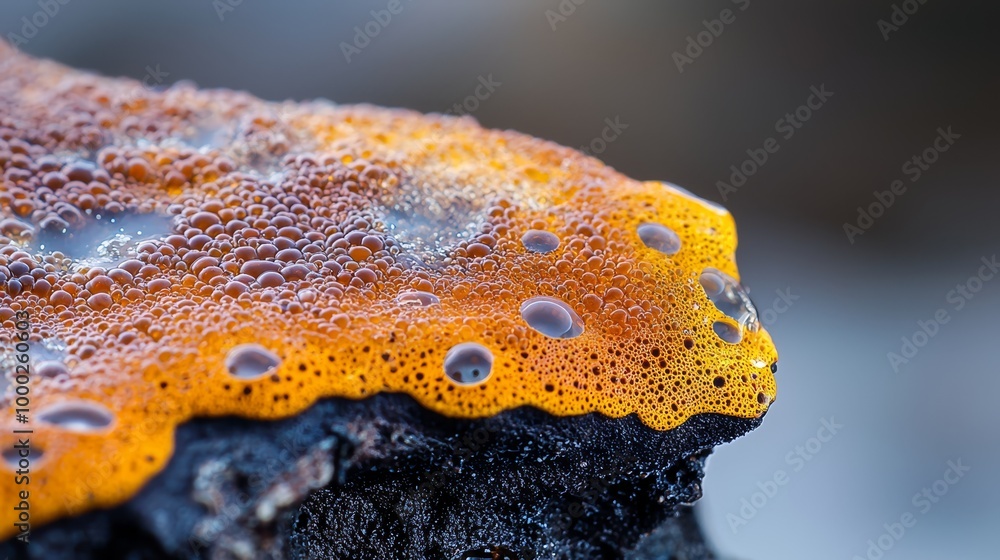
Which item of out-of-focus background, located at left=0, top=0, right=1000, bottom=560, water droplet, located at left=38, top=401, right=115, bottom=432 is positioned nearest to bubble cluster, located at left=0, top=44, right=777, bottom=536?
water droplet, located at left=38, top=401, right=115, bottom=432

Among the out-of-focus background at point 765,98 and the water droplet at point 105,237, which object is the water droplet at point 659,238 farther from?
the out-of-focus background at point 765,98

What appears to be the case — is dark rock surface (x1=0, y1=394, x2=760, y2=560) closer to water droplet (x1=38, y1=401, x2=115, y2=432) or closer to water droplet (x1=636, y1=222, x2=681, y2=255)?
water droplet (x1=38, y1=401, x2=115, y2=432)

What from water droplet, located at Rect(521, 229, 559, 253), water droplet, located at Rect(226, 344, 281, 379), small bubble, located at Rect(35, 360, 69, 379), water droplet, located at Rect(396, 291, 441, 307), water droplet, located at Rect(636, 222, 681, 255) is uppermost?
water droplet, located at Rect(636, 222, 681, 255)

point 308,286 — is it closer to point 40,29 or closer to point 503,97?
point 503,97

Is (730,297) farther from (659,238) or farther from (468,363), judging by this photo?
(468,363)

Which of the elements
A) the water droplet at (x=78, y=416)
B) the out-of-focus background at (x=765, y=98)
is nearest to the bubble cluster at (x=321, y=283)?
the water droplet at (x=78, y=416)
